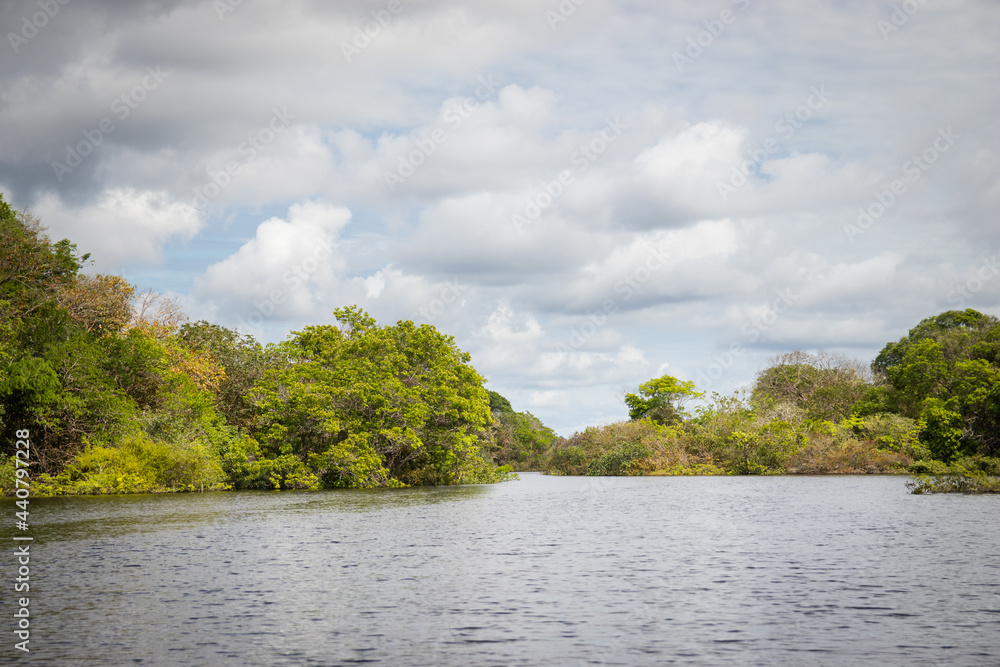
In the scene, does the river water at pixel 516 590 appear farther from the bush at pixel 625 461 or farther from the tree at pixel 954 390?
the bush at pixel 625 461

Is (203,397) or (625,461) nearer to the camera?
(203,397)

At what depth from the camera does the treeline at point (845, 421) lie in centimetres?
5862

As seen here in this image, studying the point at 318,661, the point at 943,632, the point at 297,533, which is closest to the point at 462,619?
the point at 318,661

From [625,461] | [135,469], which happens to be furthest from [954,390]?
[135,469]

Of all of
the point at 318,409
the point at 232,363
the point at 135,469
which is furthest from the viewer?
the point at 232,363

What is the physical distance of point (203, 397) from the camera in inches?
2331

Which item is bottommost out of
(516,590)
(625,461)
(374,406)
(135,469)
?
(625,461)

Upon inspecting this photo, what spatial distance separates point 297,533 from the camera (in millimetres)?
27625

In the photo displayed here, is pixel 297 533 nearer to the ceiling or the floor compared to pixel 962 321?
nearer to the floor

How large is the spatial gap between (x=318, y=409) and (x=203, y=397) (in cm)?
903

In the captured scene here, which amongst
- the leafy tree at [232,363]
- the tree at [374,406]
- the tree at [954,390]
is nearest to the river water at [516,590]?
the tree at [374,406]

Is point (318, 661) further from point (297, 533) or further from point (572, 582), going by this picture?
point (297, 533)

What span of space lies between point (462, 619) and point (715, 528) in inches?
673

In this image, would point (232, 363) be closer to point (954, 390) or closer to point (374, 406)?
point (374, 406)
